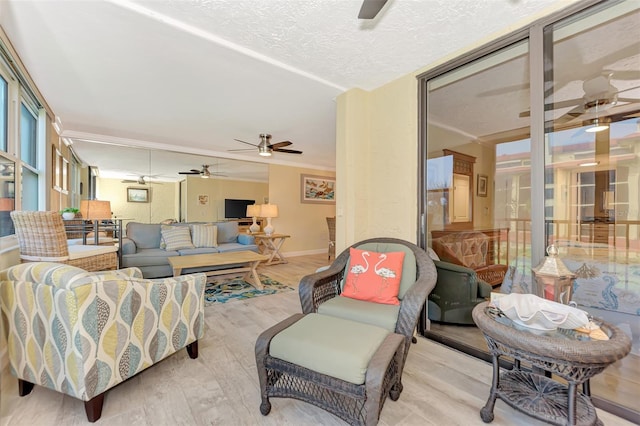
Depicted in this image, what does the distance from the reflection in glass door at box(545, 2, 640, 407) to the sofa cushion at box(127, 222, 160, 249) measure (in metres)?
5.29

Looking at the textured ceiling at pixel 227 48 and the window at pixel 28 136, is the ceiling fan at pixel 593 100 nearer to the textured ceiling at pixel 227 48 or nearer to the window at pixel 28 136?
the textured ceiling at pixel 227 48

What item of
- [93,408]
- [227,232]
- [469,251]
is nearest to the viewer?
[93,408]

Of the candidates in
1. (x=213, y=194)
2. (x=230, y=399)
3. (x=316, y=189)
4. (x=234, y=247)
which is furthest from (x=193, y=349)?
(x=316, y=189)

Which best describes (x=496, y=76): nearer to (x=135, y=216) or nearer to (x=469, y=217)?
(x=469, y=217)

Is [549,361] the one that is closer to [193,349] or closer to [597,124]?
[597,124]

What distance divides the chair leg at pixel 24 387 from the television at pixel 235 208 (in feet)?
14.3

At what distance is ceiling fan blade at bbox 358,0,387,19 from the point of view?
1.32 m

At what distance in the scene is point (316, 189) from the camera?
743 centimetres

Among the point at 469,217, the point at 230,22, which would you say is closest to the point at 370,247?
the point at 469,217

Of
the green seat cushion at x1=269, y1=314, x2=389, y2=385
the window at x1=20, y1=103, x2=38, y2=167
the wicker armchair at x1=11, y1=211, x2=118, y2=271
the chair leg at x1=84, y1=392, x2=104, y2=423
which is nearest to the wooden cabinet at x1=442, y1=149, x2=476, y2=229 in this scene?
the green seat cushion at x1=269, y1=314, x2=389, y2=385

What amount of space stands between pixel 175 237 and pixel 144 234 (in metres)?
0.54

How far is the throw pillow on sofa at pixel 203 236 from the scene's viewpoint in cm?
486

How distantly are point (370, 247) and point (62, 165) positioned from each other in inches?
194

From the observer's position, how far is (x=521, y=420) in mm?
1488
